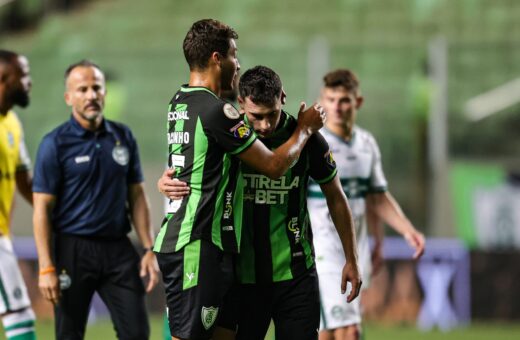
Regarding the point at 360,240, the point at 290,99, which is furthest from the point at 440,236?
the point at 360,240

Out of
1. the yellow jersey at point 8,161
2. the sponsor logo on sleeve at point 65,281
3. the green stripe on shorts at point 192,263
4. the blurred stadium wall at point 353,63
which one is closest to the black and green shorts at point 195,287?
the green stripe on shorts at point 192,263

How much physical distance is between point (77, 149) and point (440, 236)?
6695 millimetres

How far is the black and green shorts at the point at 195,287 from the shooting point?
4785 mm

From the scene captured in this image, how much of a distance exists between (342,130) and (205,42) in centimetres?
232

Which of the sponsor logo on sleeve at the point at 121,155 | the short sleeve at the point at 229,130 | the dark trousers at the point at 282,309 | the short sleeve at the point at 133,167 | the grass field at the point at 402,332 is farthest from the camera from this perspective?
the grass field at the point at 402,332

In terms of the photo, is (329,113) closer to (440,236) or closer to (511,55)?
(440,236)

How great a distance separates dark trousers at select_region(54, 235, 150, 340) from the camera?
20.4 feet

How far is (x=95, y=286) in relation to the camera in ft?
20.8

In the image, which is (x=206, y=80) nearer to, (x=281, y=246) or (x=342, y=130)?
(x=281, y=246)

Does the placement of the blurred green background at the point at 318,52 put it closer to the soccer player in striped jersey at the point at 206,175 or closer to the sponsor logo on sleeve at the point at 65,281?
the sponsor logo on sleeve at the point at 65,281

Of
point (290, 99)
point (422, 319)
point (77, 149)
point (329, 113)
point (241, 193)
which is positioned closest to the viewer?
point (241, 193)

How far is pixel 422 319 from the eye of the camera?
11555mm

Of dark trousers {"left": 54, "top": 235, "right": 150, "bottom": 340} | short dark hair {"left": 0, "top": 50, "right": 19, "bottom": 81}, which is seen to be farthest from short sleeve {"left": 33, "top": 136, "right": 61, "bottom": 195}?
short dark hair {"left": 0, "top": 50, "right": 19, "bottom": 81}

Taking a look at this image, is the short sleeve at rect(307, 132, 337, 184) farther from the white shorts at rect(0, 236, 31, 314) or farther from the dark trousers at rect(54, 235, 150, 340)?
the white shorts at rect(0, 236, 31, 314)
